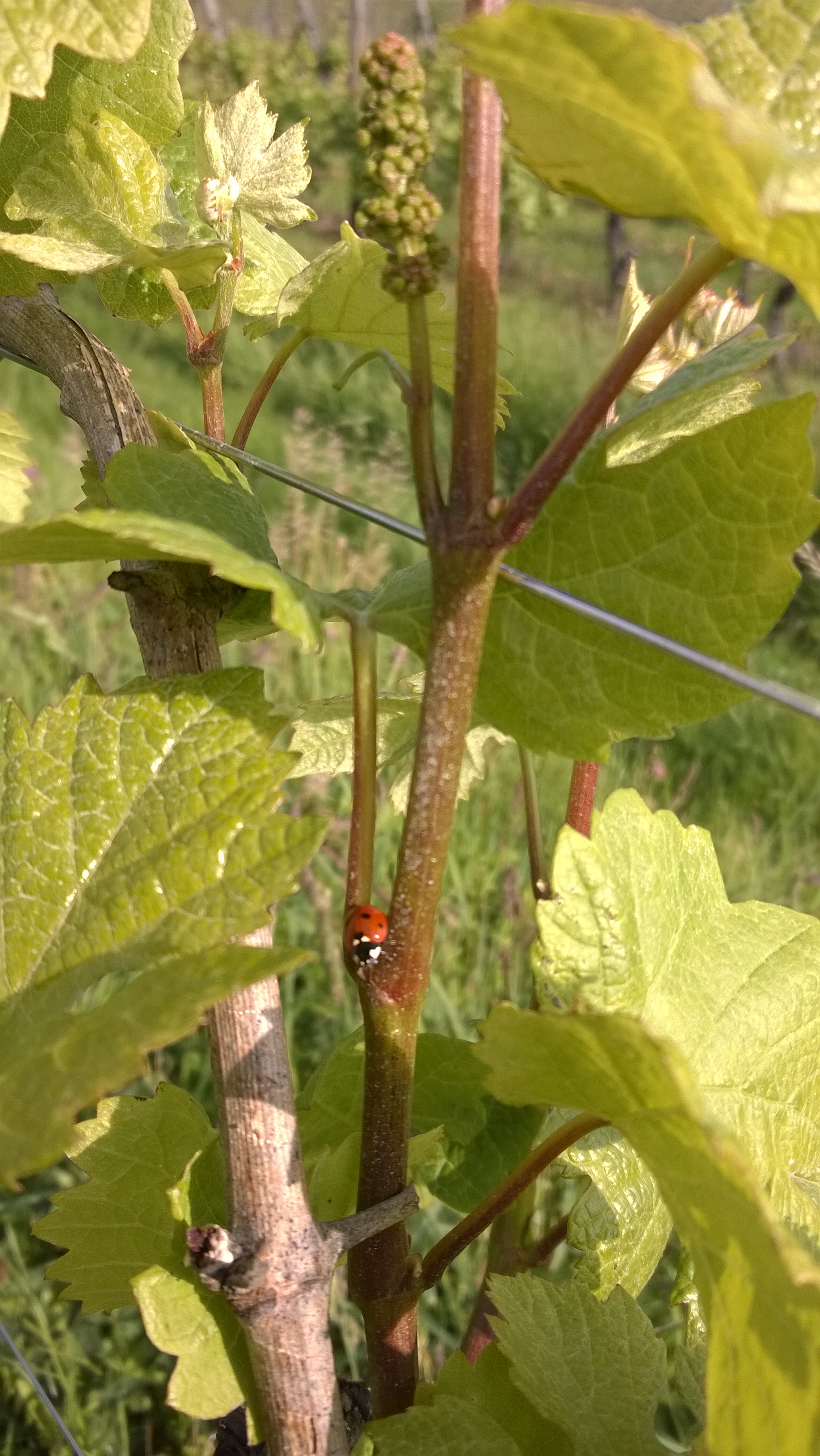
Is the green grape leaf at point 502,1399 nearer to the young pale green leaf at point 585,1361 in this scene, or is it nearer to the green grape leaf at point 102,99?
the young pale green leaf at point 585,1361

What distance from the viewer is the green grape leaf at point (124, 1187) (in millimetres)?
664

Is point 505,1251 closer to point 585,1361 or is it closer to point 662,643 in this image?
point 585,1361

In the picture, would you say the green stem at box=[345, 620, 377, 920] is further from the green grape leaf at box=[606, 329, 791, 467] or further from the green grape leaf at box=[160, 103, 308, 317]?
the green grape leaf at box=[160, 103, 308, 317]

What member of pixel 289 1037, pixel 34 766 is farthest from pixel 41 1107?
pixel 289 1037

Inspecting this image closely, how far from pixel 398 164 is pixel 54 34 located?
159 millimetres

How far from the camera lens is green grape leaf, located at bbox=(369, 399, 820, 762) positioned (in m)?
0.50

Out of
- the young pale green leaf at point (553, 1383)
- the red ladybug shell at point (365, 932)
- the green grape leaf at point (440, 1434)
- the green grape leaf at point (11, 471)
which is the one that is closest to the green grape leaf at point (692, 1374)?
the young pale green leaf at point (553, 1383)

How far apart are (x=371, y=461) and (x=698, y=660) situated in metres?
3.32

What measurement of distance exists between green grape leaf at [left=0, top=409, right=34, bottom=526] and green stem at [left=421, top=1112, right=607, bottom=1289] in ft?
1.36

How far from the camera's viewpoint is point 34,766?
1.81 ft

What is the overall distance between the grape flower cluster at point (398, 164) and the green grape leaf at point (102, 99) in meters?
0.25

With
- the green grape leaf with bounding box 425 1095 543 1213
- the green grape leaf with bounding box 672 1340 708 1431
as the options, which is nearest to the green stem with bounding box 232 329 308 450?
the green grape leaf with bounding box 425 1095 543 1213

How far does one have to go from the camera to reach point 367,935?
19.9 inches

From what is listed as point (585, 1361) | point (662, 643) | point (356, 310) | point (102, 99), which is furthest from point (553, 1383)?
point (102, 99)
